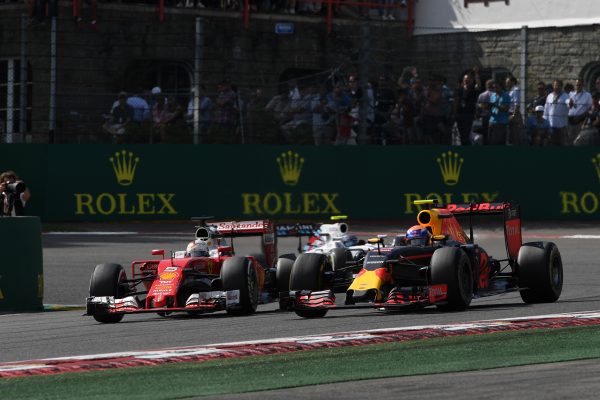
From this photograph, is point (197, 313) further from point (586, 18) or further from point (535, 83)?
point (586, 18)

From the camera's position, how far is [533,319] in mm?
12070

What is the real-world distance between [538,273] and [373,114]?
36.1 ft

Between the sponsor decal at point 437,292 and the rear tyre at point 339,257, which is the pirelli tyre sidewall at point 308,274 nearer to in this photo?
the sponsor decal at point 437,292

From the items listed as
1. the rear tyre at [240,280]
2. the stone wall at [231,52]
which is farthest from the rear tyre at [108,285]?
the stone wall at [231,52]

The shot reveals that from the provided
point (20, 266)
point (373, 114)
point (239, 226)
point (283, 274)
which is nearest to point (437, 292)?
point (283, 274)

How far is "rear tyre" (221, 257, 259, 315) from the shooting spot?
13078mm

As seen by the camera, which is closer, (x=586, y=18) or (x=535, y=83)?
(x=535, y=83)

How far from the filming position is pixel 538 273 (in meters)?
14.0

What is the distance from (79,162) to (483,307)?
12133 millimetres

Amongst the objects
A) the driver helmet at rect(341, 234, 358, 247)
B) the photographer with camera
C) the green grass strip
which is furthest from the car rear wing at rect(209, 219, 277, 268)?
the photographer with camera

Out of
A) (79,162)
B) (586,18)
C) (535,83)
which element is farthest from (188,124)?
(586,18)

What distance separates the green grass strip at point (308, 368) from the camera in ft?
27.2

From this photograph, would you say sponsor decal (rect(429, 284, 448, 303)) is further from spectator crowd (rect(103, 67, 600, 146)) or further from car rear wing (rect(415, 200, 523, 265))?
spectator crowd (rect(103, 67, 600, 146))

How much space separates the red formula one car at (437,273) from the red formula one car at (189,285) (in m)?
0.51
